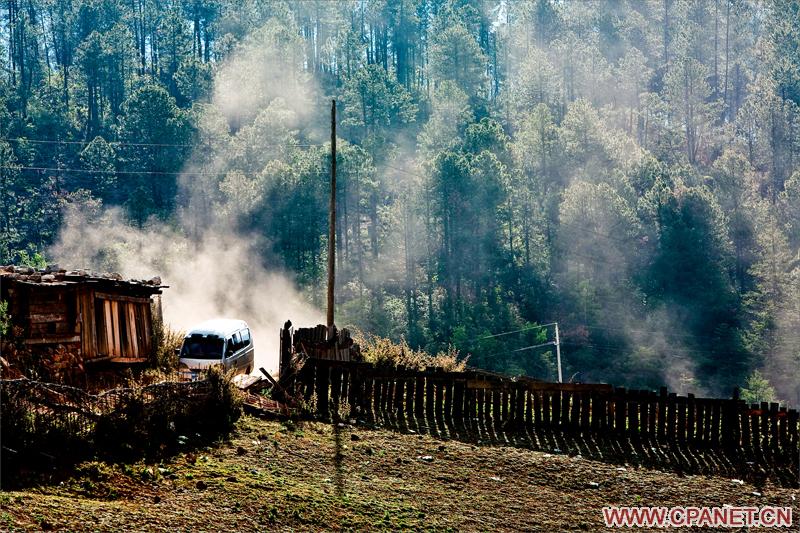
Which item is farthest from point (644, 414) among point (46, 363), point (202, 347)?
point (46, 363)

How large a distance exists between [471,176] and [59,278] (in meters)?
64.6

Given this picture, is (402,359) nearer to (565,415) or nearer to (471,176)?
(565,415)

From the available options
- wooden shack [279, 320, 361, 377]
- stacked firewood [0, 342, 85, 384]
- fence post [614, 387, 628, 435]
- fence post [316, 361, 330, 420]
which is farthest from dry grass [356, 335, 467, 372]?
stacked firewood [0, 342, 85, 384]

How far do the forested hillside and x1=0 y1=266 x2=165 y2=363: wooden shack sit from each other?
45929 millimetres

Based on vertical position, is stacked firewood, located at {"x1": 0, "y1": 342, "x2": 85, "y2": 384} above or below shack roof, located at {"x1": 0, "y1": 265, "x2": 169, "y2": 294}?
below

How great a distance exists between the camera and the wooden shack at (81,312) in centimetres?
2267

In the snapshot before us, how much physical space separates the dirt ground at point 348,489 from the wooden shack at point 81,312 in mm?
7970

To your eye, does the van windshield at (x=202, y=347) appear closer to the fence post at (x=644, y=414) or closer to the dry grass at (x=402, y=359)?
the dry grass at (x=402, y=359)

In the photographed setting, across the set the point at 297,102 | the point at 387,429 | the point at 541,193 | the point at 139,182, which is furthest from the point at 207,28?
the point at 387,429

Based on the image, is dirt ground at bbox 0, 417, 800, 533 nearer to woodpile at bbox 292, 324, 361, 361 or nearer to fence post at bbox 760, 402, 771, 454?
fence post at bbox 760, 402, 771, 454

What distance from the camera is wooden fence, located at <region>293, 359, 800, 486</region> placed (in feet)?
60.1

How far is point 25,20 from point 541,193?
278ft

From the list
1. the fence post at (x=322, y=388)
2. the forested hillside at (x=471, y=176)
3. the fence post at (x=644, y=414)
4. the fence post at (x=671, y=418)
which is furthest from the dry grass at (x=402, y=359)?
the forested hillside at (x=471, y=176)

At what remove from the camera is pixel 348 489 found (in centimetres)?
1458
